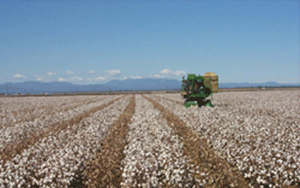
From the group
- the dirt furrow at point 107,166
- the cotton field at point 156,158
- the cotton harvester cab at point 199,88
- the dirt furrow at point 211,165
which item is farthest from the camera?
the cotton harvester cab at point 199,88

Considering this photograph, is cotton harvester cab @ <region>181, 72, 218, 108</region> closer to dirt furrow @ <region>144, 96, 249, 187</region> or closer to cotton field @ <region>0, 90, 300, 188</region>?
cotton field @ <region>0, 90, 300, 188</region>

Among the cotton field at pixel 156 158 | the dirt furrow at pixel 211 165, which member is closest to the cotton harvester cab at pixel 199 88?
the cotton field at pixel 156 158

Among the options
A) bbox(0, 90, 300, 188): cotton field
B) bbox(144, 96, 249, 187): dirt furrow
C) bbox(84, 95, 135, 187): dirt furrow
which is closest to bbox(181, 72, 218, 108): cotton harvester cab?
bbox(0, 90, 300, 188): cotton field

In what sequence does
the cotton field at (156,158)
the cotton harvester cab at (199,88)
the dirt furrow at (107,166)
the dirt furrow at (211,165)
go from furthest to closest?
the cotton harvester cab at (199,88), the dirt furrow at (107,166), the cotton field at (156,158), the dirt furrow at (211,165)

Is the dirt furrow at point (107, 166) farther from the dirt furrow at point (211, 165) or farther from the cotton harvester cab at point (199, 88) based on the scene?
the cotton harvester cab at point (199, 88)

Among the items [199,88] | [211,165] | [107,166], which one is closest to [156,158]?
[107,166]

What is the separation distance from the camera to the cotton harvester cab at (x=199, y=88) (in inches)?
1223

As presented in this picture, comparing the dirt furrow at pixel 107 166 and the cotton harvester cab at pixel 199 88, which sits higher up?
the cotton harvester cab at pixel 199 88

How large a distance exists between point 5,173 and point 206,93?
25.6 meters

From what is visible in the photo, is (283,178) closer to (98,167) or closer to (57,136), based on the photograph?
(98,167)

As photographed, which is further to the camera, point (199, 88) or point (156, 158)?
point (199, 88)

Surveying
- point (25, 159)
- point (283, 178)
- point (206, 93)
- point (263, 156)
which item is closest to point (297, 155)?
point (263, 156)

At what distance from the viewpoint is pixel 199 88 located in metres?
31.3

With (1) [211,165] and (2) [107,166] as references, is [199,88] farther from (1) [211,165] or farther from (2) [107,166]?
(2) [107,166]
